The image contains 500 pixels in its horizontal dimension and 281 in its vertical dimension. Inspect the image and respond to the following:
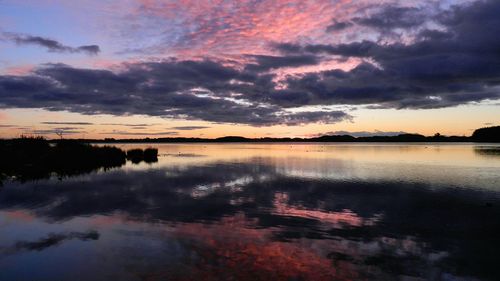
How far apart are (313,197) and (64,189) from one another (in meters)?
19.9

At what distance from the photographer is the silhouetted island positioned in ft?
134

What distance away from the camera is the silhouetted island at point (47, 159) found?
134ft

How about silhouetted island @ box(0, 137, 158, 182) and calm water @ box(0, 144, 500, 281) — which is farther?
silhouetted island @ box(0, 137, 158, 182)

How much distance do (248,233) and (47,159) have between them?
39.0 metres

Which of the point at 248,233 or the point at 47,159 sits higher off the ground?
the point at 47,159

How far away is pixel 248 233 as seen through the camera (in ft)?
55.8

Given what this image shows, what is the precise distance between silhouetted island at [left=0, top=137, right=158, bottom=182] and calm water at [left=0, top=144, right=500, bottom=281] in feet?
33.4

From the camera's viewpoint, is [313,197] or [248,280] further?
[313,197]

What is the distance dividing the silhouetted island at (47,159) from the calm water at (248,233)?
10187mm

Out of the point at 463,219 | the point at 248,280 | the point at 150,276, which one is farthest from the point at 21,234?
the point at 463,219

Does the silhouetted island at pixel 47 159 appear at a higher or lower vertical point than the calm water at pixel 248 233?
higher

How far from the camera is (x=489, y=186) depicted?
32.7 m

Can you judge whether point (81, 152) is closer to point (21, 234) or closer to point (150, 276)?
point (21, 234)

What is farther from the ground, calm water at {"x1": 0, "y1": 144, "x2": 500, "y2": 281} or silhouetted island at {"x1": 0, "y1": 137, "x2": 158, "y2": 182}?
silhouetted island at {"x1": 0, "y1": 137, "x2": 158, "y2": 182}
